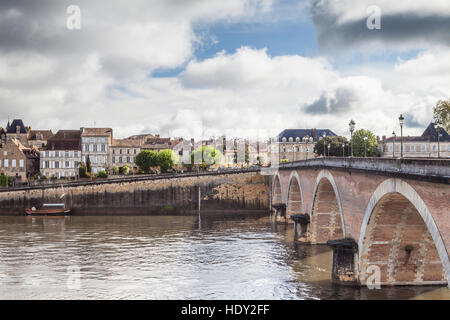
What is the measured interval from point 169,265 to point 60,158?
56840mm

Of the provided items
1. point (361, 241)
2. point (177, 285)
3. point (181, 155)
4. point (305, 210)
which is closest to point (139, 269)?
point (177, 285)

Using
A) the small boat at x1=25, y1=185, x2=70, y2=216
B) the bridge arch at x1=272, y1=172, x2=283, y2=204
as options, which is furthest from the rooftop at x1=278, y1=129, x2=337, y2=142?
the small boat at x1=25, y1=185, x2=70, y2=216

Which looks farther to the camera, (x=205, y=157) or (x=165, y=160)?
(x=205, y=157)

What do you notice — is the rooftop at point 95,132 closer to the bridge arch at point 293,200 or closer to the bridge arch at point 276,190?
the bridge arch at point 276,190

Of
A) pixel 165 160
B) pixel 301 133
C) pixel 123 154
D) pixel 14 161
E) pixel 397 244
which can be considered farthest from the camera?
pixel 301 133

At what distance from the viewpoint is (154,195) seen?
5947 cm

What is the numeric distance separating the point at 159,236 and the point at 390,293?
877 inches

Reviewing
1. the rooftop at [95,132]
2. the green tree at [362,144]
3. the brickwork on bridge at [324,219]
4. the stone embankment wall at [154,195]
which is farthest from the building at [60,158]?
the brickwork on bridge at [324,219]

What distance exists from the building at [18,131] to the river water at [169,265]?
4634cm

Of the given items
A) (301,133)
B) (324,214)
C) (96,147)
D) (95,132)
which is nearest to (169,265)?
(324,214)

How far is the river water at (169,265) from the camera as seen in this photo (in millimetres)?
20377

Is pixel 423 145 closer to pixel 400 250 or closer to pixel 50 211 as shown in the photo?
pixel 50 211

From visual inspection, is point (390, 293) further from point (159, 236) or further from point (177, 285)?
point (159, 236)
